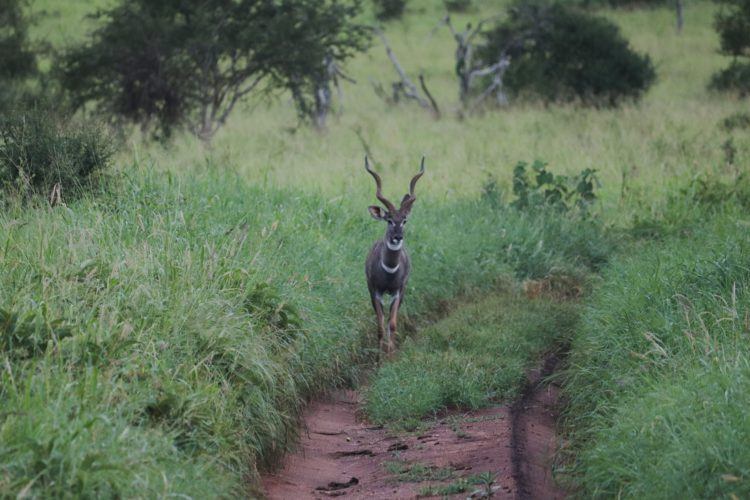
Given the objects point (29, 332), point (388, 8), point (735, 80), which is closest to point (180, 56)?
point (29, 332)

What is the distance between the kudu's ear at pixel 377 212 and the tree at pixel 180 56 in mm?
8015

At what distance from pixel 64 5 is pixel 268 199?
27.1 metres

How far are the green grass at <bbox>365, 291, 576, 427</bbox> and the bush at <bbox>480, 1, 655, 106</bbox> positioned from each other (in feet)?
49.7

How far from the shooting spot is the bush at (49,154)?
9.30m

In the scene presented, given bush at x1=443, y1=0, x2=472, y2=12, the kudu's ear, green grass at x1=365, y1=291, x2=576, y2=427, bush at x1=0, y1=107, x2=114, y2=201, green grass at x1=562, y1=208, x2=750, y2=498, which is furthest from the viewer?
bush at x1=443, y1=0, x2=472, y2=12

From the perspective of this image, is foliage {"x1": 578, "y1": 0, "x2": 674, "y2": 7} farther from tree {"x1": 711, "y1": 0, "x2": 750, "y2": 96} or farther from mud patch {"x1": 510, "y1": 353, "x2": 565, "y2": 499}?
mud patch {"x1": 510, "y1": 353, "x2": 565, "y2": 499}

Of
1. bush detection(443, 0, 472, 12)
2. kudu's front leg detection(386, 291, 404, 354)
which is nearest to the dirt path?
kudu's front leg detection(386, 291, 404, 354)

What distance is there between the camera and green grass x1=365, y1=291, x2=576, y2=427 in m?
8.07

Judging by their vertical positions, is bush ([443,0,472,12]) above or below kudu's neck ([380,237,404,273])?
above

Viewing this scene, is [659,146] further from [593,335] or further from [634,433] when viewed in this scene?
[634,433]

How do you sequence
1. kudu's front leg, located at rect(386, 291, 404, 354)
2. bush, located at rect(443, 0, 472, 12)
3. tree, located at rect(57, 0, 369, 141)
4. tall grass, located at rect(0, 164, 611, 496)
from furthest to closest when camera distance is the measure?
bush, located at rect(443, 0, 472, 12) < tree, located at rect(57, 0, 369, 141) < kudu's front leg, located at rect(386, 291, 404, 354) < tall grass, located at rect(0, 164, 611, 496)

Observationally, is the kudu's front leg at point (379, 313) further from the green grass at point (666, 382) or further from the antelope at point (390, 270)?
the green grass at point (666, 382)

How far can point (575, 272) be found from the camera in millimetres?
12156

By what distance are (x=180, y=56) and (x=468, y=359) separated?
1164cm
